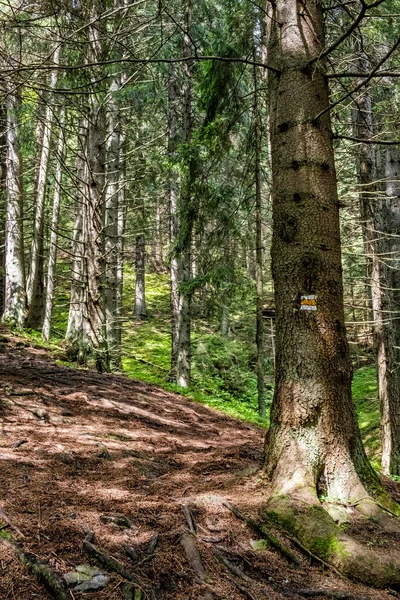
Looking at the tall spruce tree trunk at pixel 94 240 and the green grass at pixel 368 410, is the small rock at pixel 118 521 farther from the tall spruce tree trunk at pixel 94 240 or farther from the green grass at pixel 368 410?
the green grass at pixel 368 410

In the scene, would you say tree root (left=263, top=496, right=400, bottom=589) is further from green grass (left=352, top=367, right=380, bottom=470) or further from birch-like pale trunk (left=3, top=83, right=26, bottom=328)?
birch-like pale trunk (left=3, top=83, right=26, bottom=328)

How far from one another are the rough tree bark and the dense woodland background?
0.37 meters

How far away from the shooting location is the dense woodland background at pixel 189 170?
247 inches

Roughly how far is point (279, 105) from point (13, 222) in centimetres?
1091

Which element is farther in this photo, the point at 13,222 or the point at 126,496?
the point at 13,222

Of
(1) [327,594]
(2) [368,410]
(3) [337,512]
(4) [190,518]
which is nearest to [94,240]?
(4) [190,518]

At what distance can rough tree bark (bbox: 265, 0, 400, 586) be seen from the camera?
10.2 ft

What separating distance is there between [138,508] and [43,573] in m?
0.94

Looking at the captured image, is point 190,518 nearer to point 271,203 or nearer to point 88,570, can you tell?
point 88,570

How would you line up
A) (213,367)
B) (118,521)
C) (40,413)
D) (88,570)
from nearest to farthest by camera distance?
(88,570)
(118,521)
(40,413)
(213,367)

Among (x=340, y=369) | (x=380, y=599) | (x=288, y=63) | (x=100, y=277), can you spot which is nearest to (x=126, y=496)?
(x=380, y=599)

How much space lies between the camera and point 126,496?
292 cm

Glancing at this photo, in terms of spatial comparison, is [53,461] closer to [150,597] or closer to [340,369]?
[150,597]

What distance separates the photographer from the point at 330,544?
260 cm
